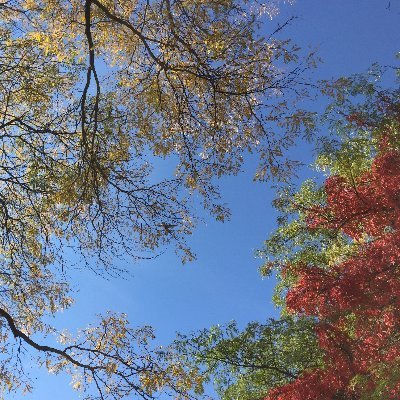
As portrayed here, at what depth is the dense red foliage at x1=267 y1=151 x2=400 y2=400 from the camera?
9.59 metres

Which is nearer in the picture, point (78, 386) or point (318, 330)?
point (78, 386)

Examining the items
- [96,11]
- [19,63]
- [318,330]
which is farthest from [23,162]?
[318,330]

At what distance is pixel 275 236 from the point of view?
1316cm

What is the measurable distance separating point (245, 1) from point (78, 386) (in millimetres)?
6048

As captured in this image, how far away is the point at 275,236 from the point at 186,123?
253 inches

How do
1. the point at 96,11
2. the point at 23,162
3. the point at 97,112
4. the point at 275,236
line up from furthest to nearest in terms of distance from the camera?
the point at 275,236 → the point at 23,162 → the point at 96,11 → the point at 97,112

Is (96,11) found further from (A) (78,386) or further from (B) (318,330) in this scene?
(B) (318,330)

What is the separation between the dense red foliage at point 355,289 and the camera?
31.5ft

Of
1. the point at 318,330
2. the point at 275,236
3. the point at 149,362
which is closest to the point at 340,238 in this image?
the point at 275,236

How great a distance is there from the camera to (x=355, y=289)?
34.9ft

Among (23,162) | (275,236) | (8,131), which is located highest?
(275,236)

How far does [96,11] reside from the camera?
7.12m

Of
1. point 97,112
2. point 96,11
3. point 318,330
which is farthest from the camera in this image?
point 318,330

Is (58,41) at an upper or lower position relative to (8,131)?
upper
